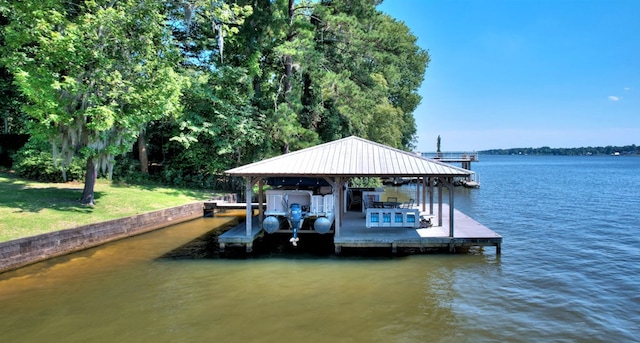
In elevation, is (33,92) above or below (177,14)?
below

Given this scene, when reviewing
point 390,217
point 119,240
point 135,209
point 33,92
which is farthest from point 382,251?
point 33,92

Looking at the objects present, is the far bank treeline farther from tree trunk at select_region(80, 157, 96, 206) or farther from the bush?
the bush

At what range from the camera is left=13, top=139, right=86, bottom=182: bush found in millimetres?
19906

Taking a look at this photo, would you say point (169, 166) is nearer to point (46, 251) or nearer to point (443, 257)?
point (46, 251)

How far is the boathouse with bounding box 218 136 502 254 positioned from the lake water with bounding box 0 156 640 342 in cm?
59

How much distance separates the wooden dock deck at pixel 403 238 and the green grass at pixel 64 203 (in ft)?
18.5

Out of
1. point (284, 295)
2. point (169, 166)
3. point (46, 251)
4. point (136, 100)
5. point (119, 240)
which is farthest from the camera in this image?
point (169, 166)

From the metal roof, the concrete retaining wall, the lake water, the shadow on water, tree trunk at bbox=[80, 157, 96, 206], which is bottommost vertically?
the lake water

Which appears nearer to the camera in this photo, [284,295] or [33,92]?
[284,295]

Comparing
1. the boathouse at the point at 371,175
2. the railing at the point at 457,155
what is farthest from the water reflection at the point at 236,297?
the railing at the point at 457,155

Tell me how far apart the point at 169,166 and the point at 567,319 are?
24.1m

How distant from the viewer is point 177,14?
23594 mm

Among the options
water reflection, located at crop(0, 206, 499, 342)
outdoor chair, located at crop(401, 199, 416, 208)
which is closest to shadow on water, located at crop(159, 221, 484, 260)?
water reflection, located at crop(0, 206, 499, 342)

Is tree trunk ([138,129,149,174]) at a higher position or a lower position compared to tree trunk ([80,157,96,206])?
higher
